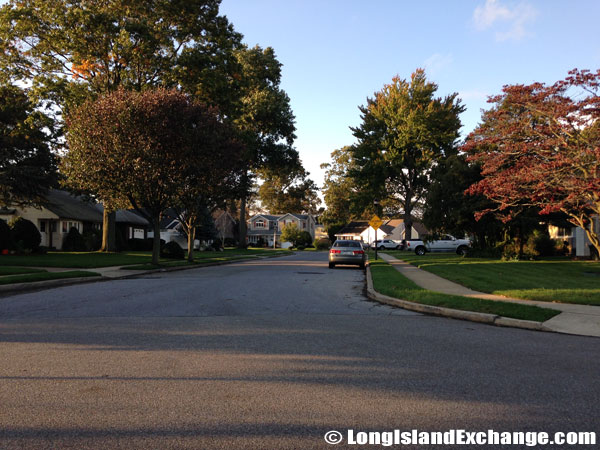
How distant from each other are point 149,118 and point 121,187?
354 cm

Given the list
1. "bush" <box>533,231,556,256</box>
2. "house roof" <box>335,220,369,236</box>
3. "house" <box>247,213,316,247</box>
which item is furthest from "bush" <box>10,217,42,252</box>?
"house roof" <box>335,220,369,236</box>

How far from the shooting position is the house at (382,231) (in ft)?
292

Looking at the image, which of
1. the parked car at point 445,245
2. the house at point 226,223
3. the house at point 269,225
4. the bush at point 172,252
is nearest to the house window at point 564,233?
the parked car at point 445,245

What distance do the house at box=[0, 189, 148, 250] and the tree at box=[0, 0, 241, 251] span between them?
390 inches

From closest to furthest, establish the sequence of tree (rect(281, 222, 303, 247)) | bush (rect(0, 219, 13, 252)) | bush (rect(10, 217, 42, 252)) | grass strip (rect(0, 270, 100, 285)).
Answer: grass strip (rect(0, 270, 100, 285)) → bush (rect(0, 219, 13, 252)) → bush (rect(10, 217, 42, 252)) → tree (rect(281, 222, 303, 247))

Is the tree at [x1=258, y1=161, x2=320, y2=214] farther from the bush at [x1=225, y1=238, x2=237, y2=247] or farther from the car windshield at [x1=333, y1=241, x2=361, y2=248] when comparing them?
the car windshield at [x1=333, y1=241, x2=361, y2=248]

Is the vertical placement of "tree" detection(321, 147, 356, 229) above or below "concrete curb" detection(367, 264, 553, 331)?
above

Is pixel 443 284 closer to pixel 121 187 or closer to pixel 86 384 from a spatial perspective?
pixel 86 384

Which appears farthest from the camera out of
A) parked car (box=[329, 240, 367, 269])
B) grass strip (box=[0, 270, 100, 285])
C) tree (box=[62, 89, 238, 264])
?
parked car (box=[329, 240, 367, 269])

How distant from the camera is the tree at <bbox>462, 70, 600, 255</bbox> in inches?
698

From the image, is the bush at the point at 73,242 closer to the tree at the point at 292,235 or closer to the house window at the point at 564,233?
the house window at the point at 564,233

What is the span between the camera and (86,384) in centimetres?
494

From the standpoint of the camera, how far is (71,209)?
139 ft

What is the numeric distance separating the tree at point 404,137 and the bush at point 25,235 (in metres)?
30.0
